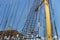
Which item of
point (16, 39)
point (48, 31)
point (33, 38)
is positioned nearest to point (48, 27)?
point (48, 31)

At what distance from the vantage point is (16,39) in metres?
21.0

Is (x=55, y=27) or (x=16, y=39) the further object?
(x=16, y=39)

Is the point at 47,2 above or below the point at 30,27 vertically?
above

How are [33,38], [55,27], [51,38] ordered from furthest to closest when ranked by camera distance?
1. [33,38]
2. [55,27]
3. [51,38]

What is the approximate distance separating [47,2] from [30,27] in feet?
4.38

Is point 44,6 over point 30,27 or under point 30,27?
over

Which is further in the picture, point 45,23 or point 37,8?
point 37,8

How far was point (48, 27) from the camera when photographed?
8812 millimetres

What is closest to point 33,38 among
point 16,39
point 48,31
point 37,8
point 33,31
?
point 33,31

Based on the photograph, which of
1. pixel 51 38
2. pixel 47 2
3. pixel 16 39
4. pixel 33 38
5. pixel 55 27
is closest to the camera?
pixel 51 38

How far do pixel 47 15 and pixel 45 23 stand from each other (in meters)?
0.39

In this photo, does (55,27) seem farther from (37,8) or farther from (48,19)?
(37,8)

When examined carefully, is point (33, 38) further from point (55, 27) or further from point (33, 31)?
point (55, 27)

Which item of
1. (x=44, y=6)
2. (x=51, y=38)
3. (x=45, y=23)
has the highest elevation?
(x=44, y=6)
